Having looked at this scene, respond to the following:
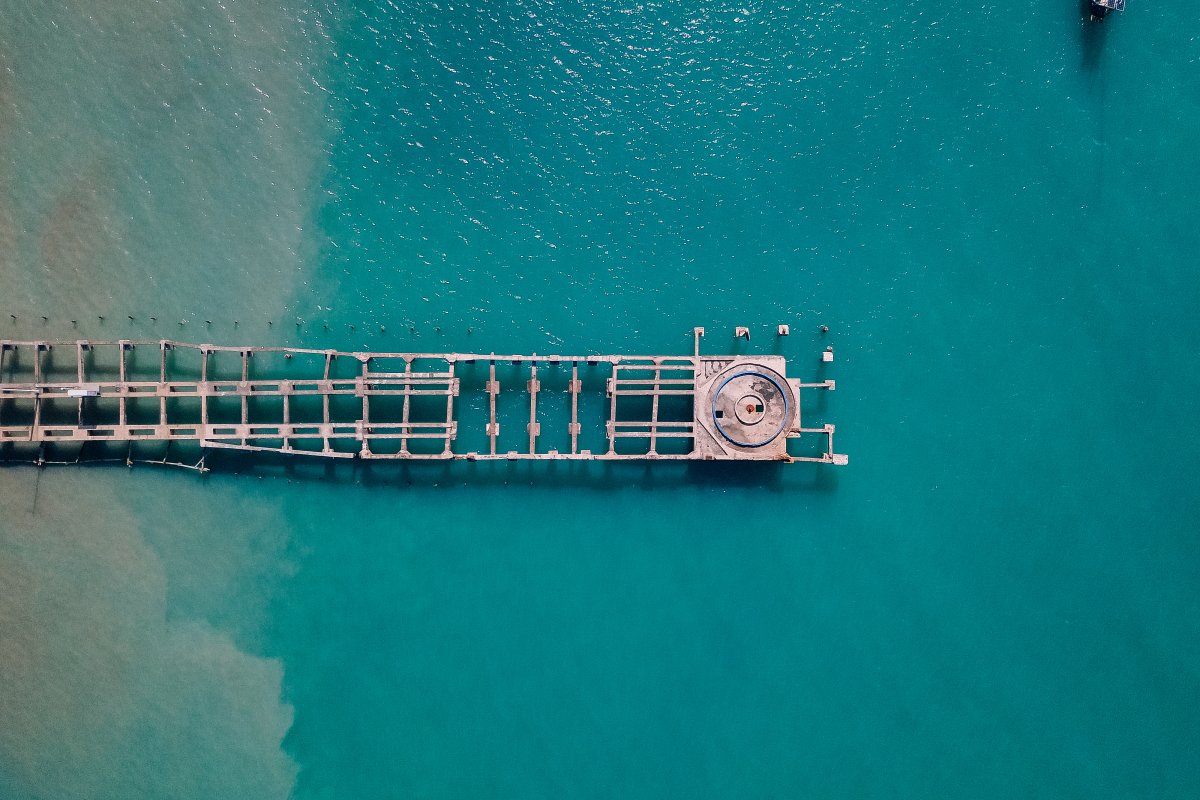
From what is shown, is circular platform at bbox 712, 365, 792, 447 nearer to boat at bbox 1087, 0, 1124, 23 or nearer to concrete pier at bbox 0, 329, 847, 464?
concrete pier at bbox 0, 329, 847, 464

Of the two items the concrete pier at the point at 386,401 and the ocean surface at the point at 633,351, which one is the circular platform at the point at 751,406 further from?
the ocean surface at the point at 633,351

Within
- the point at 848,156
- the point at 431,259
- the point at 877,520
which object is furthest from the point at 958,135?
the point at 431,259

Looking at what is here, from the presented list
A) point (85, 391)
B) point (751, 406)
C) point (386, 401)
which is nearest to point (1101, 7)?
point (751, 406)

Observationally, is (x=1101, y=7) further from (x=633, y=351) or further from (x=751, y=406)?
(x=633, y=351)

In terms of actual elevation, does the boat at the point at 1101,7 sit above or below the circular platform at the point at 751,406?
above

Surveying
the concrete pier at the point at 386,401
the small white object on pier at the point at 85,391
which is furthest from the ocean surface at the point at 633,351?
the small white object on pier at the point at 85,391
